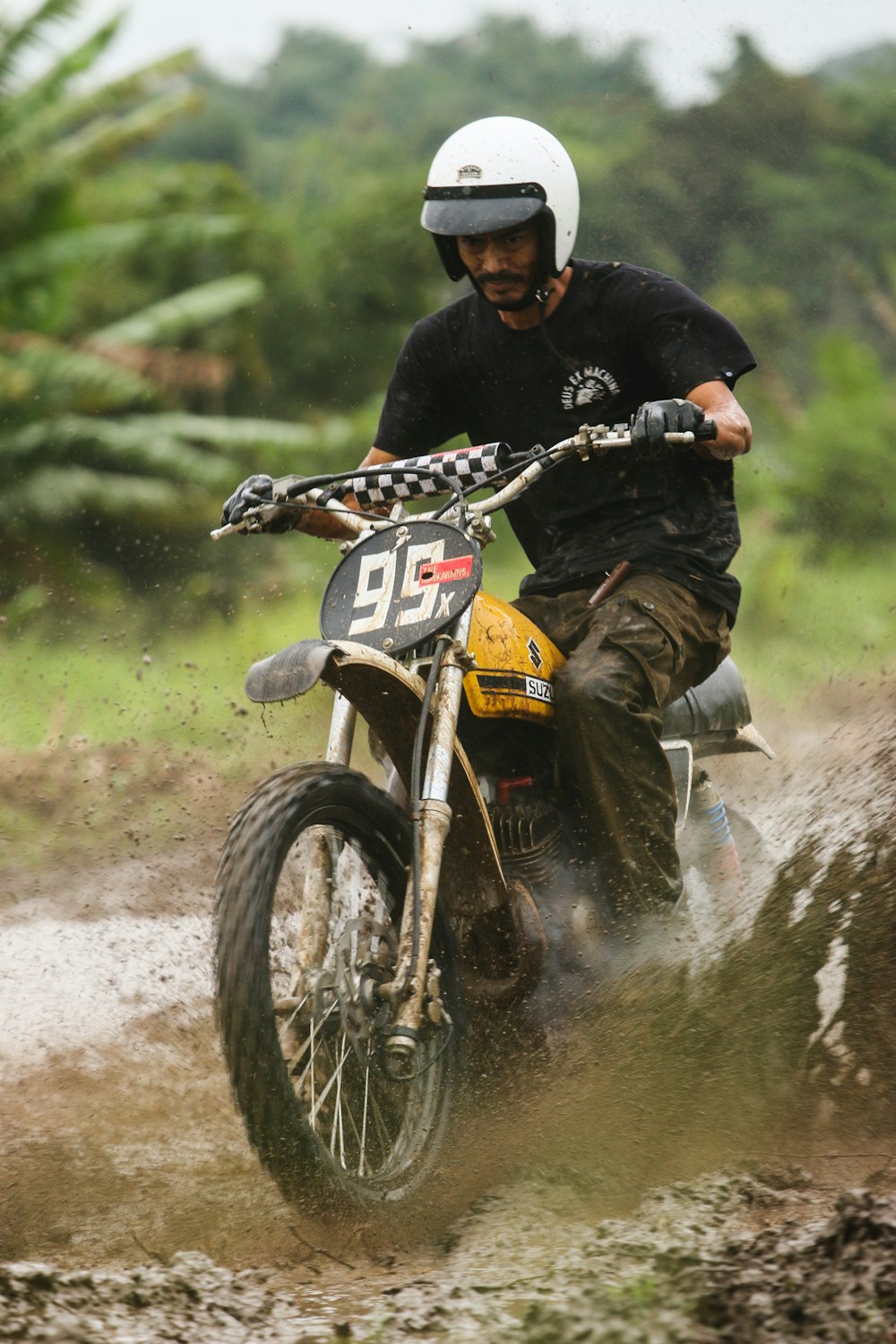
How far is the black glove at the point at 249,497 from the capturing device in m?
3.80

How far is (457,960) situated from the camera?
349 centimetres

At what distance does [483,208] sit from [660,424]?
0.91 metres

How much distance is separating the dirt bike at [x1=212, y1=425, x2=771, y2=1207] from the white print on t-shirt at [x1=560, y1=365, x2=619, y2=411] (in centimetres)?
59

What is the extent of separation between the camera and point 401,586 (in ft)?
11.6

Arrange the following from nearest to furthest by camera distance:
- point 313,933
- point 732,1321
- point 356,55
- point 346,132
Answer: point 732,1321
point 313,933
point 346,132
point 356,55

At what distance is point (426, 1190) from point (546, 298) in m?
2.40

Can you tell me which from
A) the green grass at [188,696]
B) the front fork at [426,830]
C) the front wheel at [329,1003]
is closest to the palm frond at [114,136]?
the green grass at [188,696]

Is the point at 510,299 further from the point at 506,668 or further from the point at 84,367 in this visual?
the point at 84,367

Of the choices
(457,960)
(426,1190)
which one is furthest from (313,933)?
(426,1190)

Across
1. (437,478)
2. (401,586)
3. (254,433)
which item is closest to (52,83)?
(254,433)

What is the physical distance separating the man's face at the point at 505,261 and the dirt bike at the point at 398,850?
0.66 metres

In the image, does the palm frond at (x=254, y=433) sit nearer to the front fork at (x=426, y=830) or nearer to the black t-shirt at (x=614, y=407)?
the black t-shirt at (x=614, y=407)

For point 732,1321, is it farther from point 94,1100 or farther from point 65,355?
point 65,355

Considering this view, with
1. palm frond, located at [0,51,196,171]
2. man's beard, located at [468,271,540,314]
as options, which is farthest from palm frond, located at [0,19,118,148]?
man's beard, located at [468,271,540,314]
